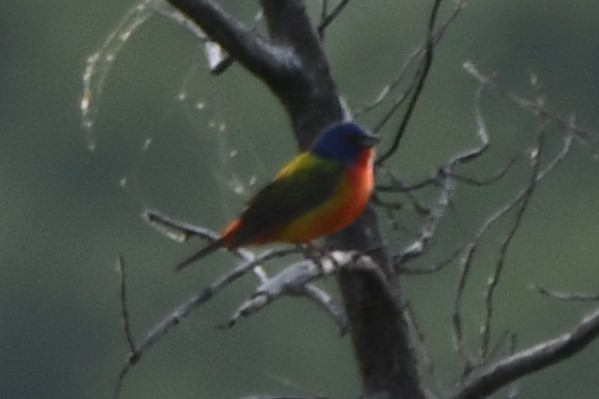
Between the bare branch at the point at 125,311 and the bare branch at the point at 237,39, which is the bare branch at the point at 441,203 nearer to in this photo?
the bare branch at the point at 237,39

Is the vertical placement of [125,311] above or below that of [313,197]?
above

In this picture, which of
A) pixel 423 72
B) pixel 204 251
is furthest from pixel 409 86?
pixel 204 251

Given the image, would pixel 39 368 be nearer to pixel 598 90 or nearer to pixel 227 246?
pixel 598 90

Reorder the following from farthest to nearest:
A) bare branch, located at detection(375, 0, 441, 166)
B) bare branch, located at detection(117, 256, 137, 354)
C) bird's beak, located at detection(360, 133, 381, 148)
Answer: bird's beak, located at detection(360, 133, 381, 148)
bare branch, located at detection(375, 0, 441, 166)
bare branch, located at detection(117, 256, 137, 354)

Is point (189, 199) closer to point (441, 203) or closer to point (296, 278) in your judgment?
point (441, 203)

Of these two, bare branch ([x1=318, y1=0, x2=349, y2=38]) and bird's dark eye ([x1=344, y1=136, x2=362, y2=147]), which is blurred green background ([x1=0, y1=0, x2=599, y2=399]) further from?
bare branch ([x1=318, y1=0, x2=349, y2=38])

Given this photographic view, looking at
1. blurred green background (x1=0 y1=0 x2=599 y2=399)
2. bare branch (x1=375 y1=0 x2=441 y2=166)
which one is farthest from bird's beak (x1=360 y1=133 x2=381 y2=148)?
blurred green background (x1=0 y1=0 x2=599 y2=399)

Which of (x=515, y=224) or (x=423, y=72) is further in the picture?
(x=515, y=224)

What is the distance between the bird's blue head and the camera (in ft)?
23.5

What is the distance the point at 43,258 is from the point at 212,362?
3.64 metres

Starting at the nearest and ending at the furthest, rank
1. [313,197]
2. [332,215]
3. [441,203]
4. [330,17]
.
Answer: [441,203] → [330,17] → [332,215] → [313,197]

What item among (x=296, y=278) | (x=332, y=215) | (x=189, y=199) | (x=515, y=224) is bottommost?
(x=189, y=199)

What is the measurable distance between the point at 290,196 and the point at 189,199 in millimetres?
25787

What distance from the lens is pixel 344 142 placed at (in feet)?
25.1
